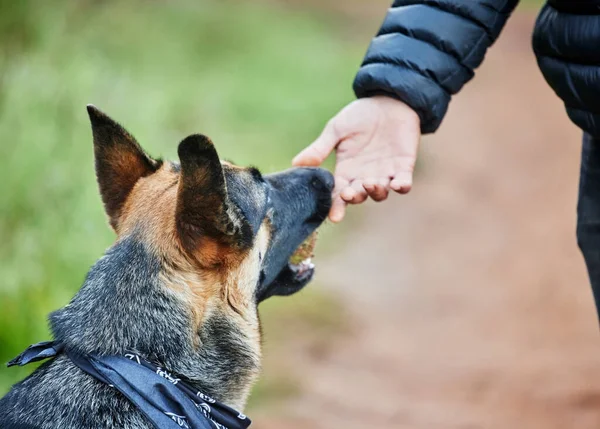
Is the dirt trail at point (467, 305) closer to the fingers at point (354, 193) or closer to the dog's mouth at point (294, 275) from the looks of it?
the dog's mouth at point (294, 275)

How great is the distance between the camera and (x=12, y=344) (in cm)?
545

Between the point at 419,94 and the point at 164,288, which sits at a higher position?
the point at 419,94

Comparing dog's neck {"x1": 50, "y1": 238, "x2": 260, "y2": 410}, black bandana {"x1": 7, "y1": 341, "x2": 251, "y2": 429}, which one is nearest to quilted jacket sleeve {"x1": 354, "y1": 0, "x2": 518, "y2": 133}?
dog's neck {"x1": 50, "y1": 238, "x2": 260, "y2": 410}

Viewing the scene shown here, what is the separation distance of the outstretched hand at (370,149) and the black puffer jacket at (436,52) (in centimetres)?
8

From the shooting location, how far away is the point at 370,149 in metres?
4.04

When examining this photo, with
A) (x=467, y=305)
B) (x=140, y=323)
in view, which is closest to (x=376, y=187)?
(x=140, y=323)

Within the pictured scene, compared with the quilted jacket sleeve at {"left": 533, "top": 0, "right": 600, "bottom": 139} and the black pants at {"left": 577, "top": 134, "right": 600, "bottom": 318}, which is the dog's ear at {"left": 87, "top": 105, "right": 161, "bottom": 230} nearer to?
the quilted jacket sleeve at {"left": 533, "top": 0, "right": 600, "bottom": 139}

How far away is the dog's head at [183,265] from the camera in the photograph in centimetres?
321

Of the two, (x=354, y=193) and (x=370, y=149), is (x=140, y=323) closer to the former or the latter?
(x=354, y=193)

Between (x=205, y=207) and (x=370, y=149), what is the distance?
1.09 m

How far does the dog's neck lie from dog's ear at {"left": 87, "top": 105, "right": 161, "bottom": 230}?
41 centimetres

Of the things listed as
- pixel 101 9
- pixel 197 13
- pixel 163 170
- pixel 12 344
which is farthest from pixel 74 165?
pixel 197 13

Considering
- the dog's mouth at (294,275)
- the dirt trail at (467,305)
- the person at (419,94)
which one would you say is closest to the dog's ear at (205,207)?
the dog's mouth at (294,275)

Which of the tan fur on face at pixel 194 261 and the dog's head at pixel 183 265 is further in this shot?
the tan fur on face at pixel 194 261
